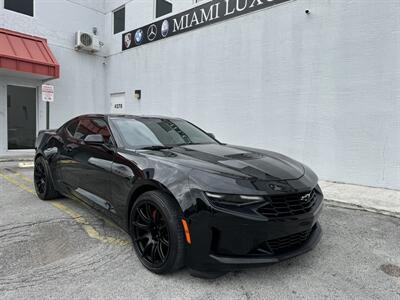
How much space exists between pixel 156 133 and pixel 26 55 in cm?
875

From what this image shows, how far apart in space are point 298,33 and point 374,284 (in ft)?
20.0

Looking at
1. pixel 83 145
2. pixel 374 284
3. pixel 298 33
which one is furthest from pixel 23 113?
pixel 374 284

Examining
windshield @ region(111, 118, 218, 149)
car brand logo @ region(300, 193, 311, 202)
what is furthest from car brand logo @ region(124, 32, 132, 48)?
car brand logo @ region(300, 193, 311, 202)

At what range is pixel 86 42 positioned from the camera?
488 inches

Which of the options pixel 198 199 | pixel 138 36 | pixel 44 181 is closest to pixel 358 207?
pixel 198 199

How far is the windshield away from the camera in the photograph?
338 centimetres

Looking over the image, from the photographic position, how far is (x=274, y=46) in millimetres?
7551

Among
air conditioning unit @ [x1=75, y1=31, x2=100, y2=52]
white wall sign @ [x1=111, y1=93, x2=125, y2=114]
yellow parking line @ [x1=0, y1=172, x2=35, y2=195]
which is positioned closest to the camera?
yellow parking line @ [x1=0, y1=172, x2=35, y2=195]

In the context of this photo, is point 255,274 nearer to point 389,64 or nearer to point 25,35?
point 389,64

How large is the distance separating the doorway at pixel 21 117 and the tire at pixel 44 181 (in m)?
7.22

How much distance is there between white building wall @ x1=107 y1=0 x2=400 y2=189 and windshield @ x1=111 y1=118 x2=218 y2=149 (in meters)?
3.78

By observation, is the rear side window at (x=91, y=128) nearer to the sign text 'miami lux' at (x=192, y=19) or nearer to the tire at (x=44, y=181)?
the tire at (x=44, y=181)

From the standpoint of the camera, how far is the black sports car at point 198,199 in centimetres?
229

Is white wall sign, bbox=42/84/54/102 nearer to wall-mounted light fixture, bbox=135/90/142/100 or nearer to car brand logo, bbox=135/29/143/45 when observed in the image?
wall-mounted light fixture, bbox=135/90/142/100
